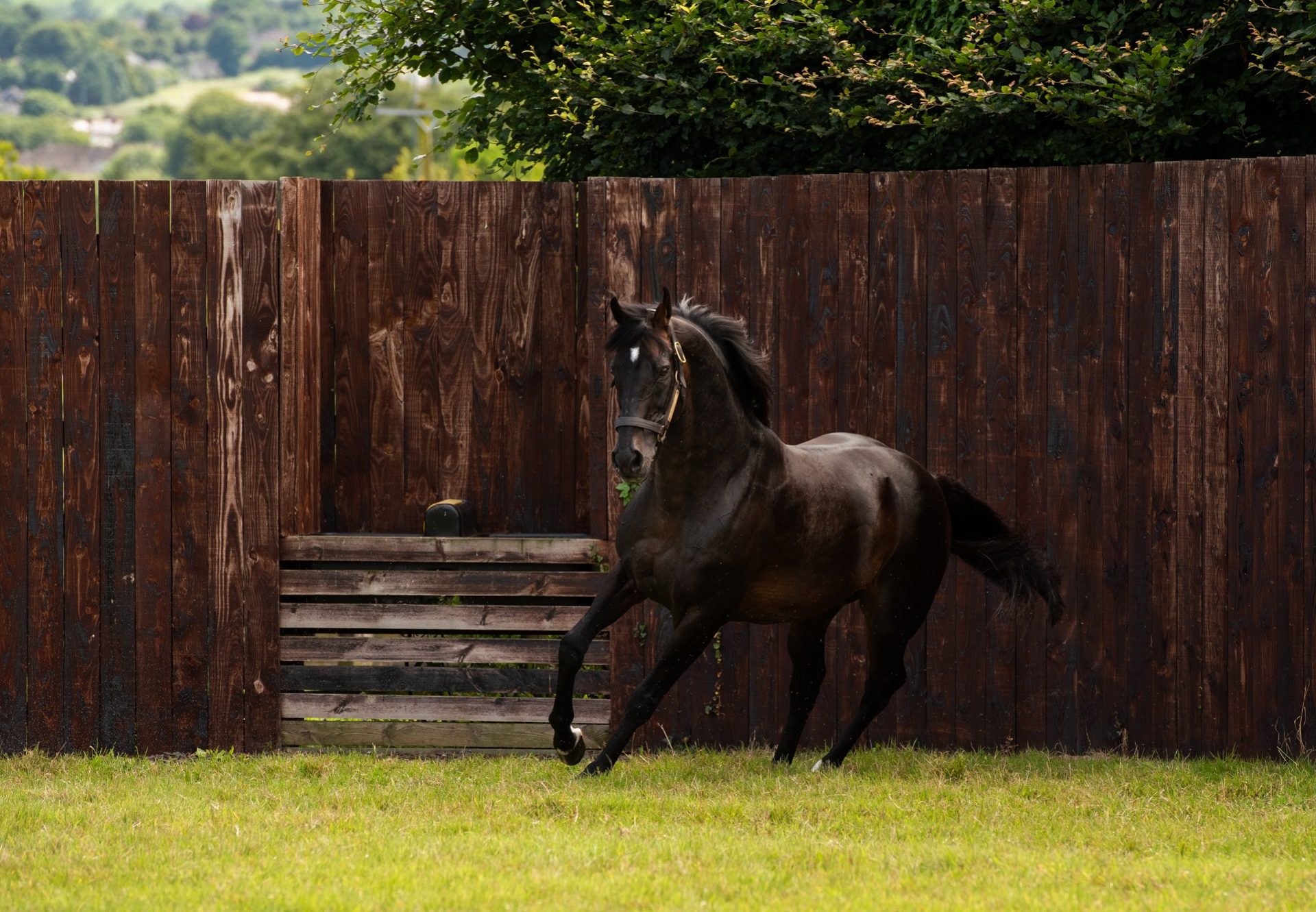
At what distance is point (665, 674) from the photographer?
6.35m

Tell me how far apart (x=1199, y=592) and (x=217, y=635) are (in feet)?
15.3

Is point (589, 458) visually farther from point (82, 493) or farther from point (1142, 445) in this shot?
point (1142, 445)

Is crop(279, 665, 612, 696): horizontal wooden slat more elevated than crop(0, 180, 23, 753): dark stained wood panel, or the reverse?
crop(0, 180, 23, 753): dark stained wood panel

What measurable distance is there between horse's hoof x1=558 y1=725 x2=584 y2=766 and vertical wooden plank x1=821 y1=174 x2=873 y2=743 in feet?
4.66

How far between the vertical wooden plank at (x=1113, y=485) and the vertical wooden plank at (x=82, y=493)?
4.78 metres

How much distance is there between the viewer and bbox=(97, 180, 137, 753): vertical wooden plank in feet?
24.2

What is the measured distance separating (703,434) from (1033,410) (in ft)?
6.06

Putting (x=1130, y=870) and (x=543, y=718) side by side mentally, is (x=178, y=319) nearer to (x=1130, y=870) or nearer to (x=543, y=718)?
(x=543, y=718)

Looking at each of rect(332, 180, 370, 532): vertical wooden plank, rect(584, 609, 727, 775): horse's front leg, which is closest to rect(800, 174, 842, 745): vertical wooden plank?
rect(584, 609, 727, 775): horse's front leg

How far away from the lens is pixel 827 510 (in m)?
6.73

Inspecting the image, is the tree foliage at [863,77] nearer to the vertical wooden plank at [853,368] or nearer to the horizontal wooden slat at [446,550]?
the vertical wooden plank at [853,368]

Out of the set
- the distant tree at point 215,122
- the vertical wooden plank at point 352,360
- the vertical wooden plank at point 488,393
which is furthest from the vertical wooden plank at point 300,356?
the distant tree at point 215,122

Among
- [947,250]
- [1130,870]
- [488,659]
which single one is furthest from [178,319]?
[1130,870]

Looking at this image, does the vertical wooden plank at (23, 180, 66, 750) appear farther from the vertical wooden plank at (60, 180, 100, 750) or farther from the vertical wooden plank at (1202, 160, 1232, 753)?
the vertical wooden plank at (1202, 160, 1232, 753)
